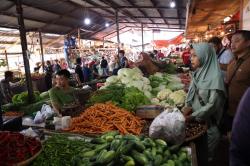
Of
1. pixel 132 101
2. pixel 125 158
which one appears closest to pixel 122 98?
pixel 132 101

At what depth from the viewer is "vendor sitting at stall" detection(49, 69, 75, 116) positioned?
5172 millimetres

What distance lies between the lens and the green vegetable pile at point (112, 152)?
8.90 ft

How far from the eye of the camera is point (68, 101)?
5359 mm

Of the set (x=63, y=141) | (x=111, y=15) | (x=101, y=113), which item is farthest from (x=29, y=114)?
(x=111, y=15)

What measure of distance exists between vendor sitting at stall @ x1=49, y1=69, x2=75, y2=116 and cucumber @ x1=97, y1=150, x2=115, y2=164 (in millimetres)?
2617

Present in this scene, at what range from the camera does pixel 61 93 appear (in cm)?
534

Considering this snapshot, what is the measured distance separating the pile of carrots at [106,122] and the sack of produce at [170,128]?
2.05 feet

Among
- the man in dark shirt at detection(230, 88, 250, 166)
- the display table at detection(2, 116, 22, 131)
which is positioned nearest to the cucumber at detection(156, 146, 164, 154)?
the man in dark shirt at detection(230, 88, 250, 166)

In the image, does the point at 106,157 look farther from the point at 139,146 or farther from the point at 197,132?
the point at 197,132

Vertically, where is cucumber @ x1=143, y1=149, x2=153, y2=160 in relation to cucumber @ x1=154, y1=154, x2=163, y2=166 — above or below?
above

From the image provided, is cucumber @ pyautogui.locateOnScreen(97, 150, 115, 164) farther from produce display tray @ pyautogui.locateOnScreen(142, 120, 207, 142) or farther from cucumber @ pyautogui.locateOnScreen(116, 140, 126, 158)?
produce display tray @ pyautogui.locateOnScreen(142, 120, 207, 142)

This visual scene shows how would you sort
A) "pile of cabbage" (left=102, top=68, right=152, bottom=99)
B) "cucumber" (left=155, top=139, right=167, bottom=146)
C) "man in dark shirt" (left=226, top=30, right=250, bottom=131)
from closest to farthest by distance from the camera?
Result: 1. "cucumber" (left=155, top=139, right=167, bottom=146)
2. "man in dark shirt" (left=226, top=30, right=250, bottom=131)
3. "pile of cabbage" (left=102, top=68, right=152, bottom=99)

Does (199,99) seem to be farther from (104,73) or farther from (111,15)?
(111,15)

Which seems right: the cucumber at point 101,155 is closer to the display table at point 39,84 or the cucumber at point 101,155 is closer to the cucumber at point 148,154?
the cucumber at point 148,154
